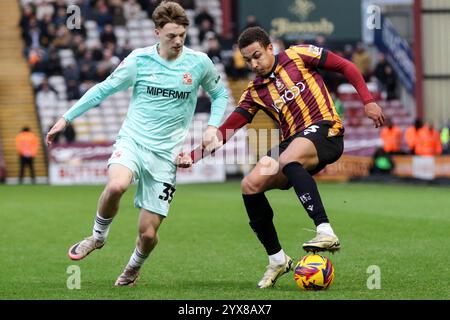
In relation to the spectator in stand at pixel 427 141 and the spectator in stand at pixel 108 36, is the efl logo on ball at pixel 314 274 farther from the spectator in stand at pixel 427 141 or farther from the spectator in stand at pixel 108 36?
the spectator in stand at pixel 108 36

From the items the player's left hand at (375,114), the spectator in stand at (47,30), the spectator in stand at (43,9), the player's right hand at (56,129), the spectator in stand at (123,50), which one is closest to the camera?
the player's right hand at (56,129)

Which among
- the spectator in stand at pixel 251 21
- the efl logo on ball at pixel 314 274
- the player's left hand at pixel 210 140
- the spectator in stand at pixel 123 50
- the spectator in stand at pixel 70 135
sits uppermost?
the player's left hand at pixel 210 140

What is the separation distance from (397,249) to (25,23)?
23635mm

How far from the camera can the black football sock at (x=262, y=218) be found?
9664 millimetres

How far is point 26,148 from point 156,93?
21.1 meters

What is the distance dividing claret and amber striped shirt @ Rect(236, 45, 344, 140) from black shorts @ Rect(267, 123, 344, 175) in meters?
0.05

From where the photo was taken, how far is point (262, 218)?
973 centimetres

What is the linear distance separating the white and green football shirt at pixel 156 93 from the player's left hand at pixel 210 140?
178 mm

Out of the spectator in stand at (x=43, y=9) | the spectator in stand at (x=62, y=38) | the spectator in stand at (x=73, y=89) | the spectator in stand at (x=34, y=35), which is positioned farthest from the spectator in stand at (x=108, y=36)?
the spectator in stand at (x=73, y=89)

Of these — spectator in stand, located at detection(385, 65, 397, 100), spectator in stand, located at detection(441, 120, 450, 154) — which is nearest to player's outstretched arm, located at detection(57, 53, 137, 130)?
spectator in stand, located at detection(441, 120, 450, 154)

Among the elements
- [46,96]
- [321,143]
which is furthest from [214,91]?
[46,96]
